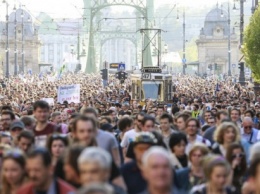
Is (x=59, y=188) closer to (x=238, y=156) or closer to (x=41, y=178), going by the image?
(x=41, y=178)

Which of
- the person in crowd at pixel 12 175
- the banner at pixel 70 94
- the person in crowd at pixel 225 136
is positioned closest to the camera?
the person in crowd at pixel 12 175

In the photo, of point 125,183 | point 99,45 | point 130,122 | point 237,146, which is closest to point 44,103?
point 130,122

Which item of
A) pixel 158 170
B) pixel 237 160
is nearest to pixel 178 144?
pixel 237 160

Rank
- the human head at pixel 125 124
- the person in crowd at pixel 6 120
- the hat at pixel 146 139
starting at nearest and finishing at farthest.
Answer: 1. the hat at pixel 146 139
2. the person in crowd at pixel 6 120
3. the human head at pixel 125 124

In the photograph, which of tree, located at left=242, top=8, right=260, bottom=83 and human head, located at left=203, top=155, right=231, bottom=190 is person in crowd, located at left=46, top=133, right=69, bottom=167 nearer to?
human head, located at left=203, top=155, right=231, bottom=190

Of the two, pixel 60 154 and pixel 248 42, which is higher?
pixel 248 42

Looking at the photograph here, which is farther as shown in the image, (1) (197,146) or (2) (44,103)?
(2) (44,103)

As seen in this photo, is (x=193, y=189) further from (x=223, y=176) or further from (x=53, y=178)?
(x=53, y=178)

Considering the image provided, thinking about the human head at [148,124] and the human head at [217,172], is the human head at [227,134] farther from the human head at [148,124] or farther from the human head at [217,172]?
the human head at [217,172]

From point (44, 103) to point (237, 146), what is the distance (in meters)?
3.40

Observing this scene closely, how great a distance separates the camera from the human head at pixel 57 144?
1057 cm

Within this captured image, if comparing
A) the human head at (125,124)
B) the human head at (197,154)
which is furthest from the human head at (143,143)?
the human head at (125,124)

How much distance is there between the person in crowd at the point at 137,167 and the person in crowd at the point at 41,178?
0.81m

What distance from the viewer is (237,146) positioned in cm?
1109
